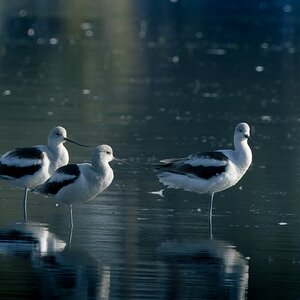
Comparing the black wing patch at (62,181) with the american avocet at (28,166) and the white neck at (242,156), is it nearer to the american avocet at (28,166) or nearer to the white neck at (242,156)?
the american avocet at (28,166)

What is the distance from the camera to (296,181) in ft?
57.5

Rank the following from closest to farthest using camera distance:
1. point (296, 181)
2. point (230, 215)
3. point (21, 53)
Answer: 1. point (230, 215)
2. point (296, 181)
3. point (21, 53)

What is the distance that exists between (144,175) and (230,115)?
704 centimetres

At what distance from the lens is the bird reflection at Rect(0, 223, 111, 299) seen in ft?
36.9

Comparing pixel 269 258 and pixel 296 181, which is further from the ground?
pixel 296 181

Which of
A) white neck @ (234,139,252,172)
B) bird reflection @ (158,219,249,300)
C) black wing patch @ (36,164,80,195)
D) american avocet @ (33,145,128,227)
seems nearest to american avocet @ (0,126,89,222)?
black wing patch @ (36,164,80,195)

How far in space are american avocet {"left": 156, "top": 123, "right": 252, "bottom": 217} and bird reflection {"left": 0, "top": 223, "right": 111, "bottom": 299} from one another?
186 cm

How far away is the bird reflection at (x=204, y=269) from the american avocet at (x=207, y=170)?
1.02m

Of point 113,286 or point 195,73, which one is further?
point 195,73

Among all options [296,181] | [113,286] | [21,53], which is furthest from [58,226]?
[21,53]

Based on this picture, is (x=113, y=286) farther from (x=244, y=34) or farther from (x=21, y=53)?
(x=244, y=34)

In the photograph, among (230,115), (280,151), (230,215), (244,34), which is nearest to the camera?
(230,215)

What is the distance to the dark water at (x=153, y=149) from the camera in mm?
12016

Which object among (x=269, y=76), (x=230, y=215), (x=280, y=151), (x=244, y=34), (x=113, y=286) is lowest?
(x=113, y=286)
